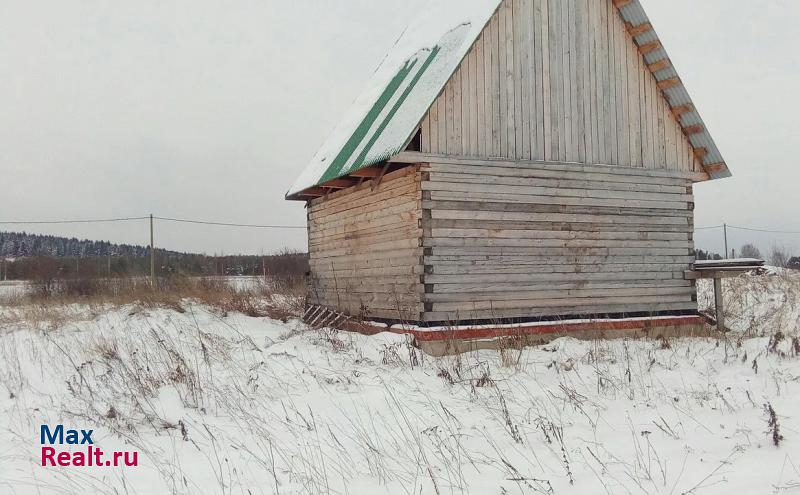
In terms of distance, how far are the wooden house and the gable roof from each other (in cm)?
5

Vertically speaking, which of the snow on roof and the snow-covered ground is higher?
the snow on roof

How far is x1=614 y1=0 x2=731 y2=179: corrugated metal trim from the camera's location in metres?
12.9

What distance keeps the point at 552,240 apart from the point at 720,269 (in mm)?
3530

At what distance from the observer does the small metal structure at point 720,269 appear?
12.6 meters

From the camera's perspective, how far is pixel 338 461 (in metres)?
5.79

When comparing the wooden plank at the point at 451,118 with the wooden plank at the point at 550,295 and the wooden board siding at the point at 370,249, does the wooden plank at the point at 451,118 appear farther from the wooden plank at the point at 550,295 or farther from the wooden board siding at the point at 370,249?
the wooden plank at the point at 550,295

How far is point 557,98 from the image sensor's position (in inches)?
492

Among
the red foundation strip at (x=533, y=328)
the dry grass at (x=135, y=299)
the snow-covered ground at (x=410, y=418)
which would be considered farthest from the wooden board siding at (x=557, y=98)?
the dry grass at (x=135, y=299)

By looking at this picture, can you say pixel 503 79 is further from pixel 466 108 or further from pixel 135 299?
pixel 135 299

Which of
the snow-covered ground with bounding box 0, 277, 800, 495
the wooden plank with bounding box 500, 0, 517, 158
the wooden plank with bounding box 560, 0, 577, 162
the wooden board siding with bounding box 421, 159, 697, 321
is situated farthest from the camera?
the wooden plank with bounding box 560, 0, 577, 162

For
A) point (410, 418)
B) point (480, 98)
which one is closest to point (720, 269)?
point (480, 98)

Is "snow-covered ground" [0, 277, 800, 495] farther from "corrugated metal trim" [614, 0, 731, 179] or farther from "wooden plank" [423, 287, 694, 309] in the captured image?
"corrugated metal trim" [614, 0, 731, 179]

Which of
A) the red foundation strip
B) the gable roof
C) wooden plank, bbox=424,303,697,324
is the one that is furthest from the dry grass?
wooden plank, bbox=424,303,697,324

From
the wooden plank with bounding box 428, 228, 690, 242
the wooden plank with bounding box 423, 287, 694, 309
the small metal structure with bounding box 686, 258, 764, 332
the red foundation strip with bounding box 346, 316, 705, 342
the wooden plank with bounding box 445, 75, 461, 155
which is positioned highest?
the wooden plank with bounding box 445, 75, 461, 155
